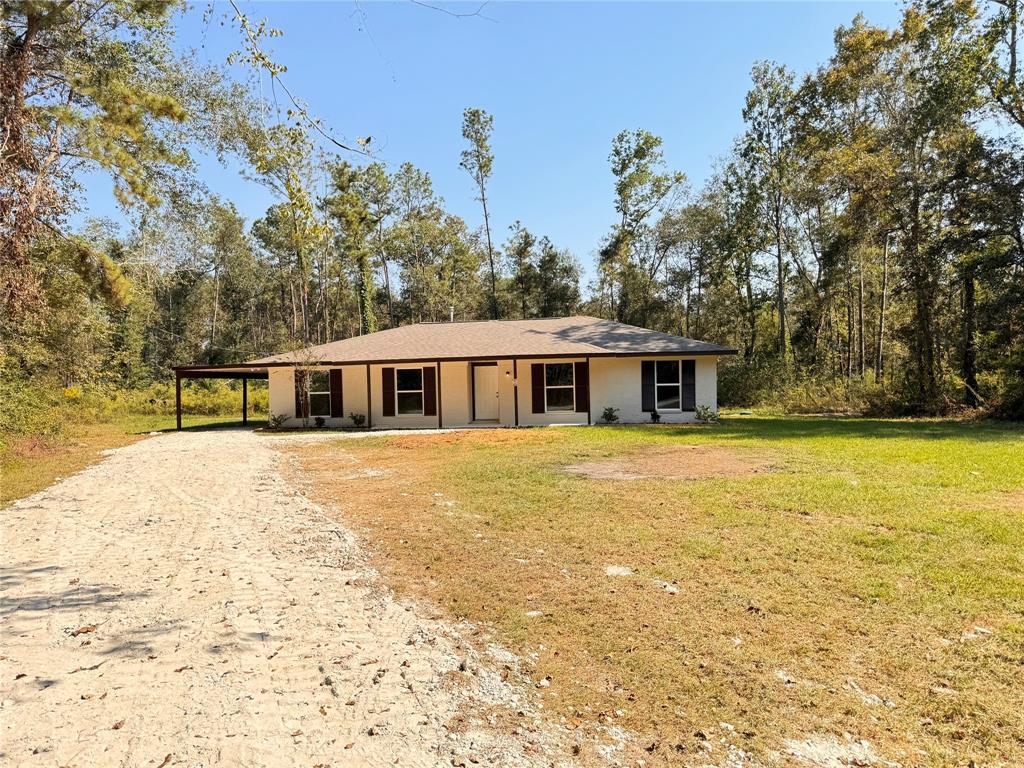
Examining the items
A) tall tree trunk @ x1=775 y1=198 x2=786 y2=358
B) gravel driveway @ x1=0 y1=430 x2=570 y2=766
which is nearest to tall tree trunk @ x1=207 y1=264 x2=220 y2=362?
tall tree trunk @ x1=775 y1=198 x2=786 y2=358

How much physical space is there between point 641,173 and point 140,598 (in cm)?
3398

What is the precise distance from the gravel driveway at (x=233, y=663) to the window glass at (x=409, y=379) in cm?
1293

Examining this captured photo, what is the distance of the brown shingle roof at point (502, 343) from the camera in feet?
57.2

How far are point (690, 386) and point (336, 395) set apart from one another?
11.4 metres

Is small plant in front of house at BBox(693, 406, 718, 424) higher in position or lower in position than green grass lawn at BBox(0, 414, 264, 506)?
higher

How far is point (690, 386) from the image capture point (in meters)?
17.8

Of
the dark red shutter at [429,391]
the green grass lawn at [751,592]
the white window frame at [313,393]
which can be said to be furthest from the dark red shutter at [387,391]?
the green grass lawn at [751,592]

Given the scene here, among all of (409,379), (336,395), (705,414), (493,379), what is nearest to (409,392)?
(409,379)

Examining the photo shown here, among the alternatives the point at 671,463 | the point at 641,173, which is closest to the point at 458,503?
the point at 671,463

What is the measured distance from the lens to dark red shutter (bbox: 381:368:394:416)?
61.4 feet

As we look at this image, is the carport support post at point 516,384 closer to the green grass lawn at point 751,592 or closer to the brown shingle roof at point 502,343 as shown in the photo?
the brown shingle roof at point 502,343

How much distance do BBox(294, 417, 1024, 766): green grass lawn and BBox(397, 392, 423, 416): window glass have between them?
10.3 meters

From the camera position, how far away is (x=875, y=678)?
2.83 meters

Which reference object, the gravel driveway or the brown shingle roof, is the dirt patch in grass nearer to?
the gravel driveway
